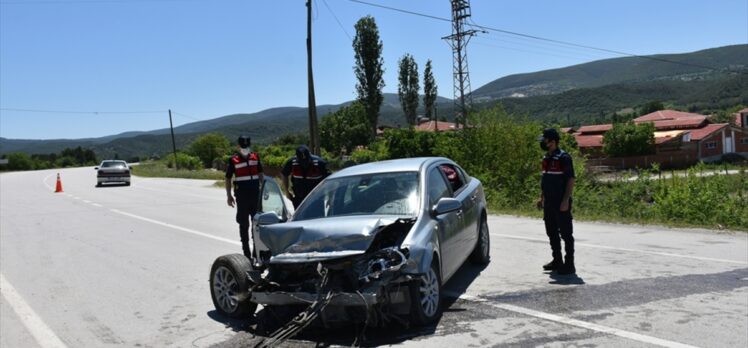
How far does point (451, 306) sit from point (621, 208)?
10.6 metres

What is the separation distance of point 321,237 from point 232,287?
1254 mm

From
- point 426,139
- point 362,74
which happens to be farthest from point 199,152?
point 426,139

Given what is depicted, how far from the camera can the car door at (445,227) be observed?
19.2 ft

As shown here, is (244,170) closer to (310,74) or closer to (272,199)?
(272,199)

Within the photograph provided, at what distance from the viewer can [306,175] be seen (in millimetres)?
9016

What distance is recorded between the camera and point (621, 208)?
15086 millimetres

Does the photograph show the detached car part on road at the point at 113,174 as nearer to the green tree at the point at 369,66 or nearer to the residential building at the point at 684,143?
the green tree at the point at 369,66

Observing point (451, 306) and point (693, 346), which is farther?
point (451, 306)

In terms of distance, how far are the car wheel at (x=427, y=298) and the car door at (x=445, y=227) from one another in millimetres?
362

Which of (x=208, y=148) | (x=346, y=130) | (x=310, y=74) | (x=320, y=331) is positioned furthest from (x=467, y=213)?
(x=346, y=130)

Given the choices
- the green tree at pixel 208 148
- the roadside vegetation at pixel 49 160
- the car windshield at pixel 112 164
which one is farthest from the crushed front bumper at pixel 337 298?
the roadside vegetation at pixel 49 160

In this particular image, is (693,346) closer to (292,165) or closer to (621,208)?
(292,165)

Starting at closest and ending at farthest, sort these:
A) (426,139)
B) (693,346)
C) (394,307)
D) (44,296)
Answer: (693,346)
(394,307)
(44,296)
(426,139)

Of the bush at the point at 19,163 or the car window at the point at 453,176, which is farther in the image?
A: the bush at the point at 19,163
